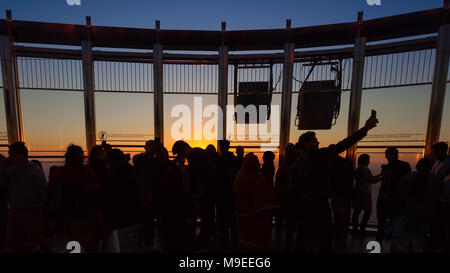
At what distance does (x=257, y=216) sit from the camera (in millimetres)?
2719

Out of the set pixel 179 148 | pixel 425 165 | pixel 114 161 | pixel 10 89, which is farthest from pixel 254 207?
pixel 10 89

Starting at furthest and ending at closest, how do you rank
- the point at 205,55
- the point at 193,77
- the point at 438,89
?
1. the point at 193,77
2. the point at 205,55
3. the point at 438,89

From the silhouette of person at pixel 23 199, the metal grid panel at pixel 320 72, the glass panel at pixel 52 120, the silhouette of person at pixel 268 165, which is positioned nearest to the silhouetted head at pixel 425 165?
the silhouette of person at pixel 268 165

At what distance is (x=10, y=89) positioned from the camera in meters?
5.28

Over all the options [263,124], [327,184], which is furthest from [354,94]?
[327,184]

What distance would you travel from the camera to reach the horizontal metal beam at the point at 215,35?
4.74 m

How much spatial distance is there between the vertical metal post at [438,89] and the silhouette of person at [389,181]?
1.47 meters

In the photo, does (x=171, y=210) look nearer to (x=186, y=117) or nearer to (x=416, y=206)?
(x=416, y=206)

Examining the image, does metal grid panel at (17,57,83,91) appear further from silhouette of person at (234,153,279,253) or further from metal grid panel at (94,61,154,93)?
silhouette of person at (234,153,279,253)

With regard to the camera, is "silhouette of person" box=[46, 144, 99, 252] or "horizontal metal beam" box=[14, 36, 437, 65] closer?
"silhouette of person" box=[46, 144, 99, 252]

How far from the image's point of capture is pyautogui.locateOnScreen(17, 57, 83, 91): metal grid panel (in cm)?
566

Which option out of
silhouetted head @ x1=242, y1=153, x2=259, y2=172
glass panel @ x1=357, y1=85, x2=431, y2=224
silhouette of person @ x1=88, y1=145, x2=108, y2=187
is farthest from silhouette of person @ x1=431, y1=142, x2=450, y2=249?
silhouette of person @ x1=88, y1=145, x2=108, y2=187

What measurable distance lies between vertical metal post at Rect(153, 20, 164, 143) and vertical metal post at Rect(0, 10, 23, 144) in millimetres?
3291

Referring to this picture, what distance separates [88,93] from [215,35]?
3546mm
